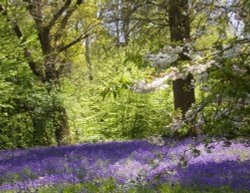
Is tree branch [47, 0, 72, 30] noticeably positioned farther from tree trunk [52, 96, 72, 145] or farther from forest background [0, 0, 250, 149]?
tree trunk [52, 96, 72, 145]

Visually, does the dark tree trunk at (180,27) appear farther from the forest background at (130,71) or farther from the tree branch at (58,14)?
the tree branch at (58,14)

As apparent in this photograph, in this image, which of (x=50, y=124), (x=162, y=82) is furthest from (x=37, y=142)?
(x=162, y=82)

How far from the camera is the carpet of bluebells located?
5.59 meters

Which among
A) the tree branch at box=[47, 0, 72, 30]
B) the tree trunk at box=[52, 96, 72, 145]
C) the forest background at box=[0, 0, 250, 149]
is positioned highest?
the tree branch at box=[47, 0, 72, 30]

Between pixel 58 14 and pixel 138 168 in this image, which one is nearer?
pixel 138 168

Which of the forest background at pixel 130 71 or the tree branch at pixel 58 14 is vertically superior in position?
the tree branch at pixel 58 14

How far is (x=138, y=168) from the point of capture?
698 cm

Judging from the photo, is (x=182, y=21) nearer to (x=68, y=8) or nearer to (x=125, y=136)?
(x=68, y=8)

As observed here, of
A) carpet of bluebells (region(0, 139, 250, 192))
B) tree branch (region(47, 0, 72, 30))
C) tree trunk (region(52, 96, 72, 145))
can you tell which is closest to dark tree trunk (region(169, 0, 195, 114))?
carpet of bluebells (region(0, 139, 250, 192))

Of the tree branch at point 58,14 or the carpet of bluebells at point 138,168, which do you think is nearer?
the carpet of bluebells at point 138,168

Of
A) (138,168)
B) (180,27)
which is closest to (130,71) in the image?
(180,27)

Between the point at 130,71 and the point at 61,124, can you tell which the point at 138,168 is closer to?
the point at 61,124

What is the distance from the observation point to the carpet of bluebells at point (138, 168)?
220 inches

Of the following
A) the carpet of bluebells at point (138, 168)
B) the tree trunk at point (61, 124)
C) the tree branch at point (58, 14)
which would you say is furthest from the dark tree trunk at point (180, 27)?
the tree branch at point (58, 14)
